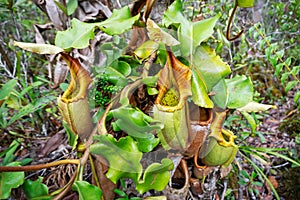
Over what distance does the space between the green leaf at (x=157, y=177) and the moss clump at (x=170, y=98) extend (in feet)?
0.41

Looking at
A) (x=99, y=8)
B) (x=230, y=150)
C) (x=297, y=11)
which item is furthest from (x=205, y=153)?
(x=297, y=11)

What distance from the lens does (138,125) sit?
55cm

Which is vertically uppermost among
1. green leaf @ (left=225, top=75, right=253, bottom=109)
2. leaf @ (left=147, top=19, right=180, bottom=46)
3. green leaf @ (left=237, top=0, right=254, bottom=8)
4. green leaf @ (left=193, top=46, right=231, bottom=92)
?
green leaf @ (left=237, top=0, right=254, bottom=8)

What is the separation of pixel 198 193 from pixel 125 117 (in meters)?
0.34

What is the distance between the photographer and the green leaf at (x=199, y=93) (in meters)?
0.58

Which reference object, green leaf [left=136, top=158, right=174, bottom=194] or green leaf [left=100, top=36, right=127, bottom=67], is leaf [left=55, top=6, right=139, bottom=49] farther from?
green leaf [left=136, top=158, right=174, bottom=194]

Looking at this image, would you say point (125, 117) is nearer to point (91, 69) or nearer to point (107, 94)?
point (107, 94)

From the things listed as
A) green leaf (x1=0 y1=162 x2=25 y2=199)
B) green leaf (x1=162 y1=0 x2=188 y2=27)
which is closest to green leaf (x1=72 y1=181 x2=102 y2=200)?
A: green leaf (x1=0 y1=162 x2=25 y2=199)

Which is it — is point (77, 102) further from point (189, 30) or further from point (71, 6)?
point (71, 6)

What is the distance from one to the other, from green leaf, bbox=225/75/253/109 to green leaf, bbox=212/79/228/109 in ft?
0.13

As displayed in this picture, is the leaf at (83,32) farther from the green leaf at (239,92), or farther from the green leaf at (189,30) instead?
the green leaf at (239,92)

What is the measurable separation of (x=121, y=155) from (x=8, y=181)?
306 mm

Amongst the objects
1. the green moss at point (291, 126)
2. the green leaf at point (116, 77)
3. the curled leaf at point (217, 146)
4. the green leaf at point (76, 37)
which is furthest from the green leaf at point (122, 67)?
the green moss at point (291, 126)

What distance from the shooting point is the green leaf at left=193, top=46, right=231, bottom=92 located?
0.60 m
